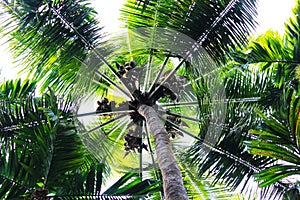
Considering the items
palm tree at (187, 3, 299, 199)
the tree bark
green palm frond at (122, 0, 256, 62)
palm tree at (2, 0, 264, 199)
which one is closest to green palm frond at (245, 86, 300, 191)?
the tree bark

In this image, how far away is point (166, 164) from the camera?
275cm

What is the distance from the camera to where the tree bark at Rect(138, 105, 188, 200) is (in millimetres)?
2420

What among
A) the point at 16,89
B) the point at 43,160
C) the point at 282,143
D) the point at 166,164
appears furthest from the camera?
the point at 16,89

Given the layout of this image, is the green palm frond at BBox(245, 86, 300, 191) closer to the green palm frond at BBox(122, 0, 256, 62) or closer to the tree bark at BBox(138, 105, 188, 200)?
the tree bark at BBox(138, 105, 188, 200)

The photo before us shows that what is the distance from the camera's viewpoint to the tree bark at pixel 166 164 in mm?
2420

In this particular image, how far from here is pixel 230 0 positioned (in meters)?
3.64

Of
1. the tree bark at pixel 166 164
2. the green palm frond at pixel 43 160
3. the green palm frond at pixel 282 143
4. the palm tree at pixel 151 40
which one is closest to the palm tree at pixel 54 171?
the green palm frond at pixel 43 160

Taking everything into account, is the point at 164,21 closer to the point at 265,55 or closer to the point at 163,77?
Answer: the point at 163,77

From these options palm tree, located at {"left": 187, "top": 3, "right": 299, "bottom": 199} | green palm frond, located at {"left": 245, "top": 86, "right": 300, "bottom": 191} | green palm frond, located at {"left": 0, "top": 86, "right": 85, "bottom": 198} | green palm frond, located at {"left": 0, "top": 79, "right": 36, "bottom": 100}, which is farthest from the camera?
green palm frond, located at {"left": 0, "top": 79, "right": 36, "bottom": 100}

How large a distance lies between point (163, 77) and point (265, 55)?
993mm

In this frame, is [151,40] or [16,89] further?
[151,40]

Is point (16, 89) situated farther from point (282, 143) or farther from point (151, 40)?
point (282, 143)

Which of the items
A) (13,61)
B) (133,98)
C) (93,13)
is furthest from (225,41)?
(13,61)

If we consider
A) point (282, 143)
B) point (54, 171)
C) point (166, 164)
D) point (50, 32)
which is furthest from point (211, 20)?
point (282, 143)
